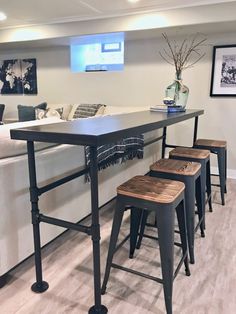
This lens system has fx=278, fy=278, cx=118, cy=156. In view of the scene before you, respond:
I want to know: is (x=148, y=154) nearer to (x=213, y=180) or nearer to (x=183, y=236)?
(x=213, y=180)

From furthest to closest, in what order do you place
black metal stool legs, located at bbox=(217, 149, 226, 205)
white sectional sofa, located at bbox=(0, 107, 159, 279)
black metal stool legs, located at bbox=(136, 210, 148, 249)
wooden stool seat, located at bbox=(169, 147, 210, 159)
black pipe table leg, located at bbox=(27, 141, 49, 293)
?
black metal stool legs, located at bbox=(217, 149, 226, 205) < wooden stool seat, located at bbox=(169, 147, 210, 159) < black metal stool legs, located at bbox=(136, 210, 148, 249) < white sectional sofa, located at bbox=(0, 107, 159, 279) < black pipe table leg, located at bbox=(27, 141, 49, 293)

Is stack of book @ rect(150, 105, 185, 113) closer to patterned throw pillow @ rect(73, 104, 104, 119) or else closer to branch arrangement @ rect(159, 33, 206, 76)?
branch arrangement @ rect(159, 33, 206, 76)

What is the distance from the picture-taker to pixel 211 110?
3982mm

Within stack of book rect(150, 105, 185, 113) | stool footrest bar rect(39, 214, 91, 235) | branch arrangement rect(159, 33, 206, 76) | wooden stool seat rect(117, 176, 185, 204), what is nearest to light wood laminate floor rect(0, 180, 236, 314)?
stool footrest bar rect(39, 214, 91, 235)

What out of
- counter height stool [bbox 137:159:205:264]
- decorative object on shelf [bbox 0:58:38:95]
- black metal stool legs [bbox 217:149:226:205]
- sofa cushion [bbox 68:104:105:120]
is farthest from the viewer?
decorative object on shelf [bbox 0:58:38:95]

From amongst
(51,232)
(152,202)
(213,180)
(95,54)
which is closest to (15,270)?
(51,232)

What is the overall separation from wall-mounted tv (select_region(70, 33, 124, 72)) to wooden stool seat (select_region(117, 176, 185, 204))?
326 centimetres

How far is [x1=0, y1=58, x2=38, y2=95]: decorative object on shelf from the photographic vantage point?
5183mm

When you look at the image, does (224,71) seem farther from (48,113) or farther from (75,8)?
(48,113)

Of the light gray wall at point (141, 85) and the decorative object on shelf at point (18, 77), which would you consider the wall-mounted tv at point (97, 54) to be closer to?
the light gray wall at point (141, 85)

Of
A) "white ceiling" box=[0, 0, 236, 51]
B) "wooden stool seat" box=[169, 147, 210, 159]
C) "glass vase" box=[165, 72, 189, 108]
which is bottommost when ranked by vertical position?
"wooden stool seat" box=[169, 147, 210, 159]

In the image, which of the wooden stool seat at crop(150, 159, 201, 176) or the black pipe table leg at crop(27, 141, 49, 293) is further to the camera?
the wooden stool seat at crop(150, 159, 201, 176)

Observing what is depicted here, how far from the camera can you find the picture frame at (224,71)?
3.70m

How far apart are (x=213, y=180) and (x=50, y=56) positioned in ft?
11.4
